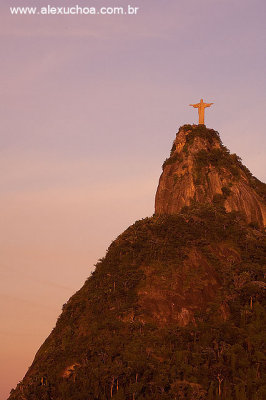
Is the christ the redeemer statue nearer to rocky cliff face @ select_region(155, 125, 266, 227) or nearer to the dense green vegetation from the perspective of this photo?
rocky cliff face @ select_region(155, 125, 266, 227)

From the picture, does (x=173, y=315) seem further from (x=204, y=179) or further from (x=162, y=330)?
(x=204, y=179)

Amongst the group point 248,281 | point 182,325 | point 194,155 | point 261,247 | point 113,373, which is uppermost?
point 194,155

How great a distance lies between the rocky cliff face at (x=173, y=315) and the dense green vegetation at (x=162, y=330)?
5.3 inches

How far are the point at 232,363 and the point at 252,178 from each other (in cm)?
5486

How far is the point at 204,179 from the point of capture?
102 metres

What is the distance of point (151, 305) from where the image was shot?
7550 cm

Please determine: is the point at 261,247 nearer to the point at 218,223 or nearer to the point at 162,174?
the point at 218,223

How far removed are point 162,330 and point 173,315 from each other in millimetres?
3252

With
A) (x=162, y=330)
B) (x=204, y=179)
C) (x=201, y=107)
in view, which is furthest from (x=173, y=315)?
(x=201, y=107)

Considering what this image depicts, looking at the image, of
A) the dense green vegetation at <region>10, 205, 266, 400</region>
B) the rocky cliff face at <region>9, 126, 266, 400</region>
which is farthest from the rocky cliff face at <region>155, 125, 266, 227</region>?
the dense green vegetation at <region>10, 205, 266, 400</region>

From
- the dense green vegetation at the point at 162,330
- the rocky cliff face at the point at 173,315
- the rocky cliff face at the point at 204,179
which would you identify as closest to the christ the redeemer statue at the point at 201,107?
the rocky cliff face at the point at 204,179

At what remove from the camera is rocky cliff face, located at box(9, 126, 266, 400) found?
211 feet

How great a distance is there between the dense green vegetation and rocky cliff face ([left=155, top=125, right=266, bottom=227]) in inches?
288

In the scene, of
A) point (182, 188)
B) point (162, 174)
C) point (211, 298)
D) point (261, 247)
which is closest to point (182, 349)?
point (211, 298)
